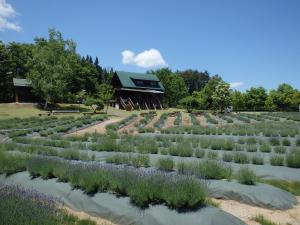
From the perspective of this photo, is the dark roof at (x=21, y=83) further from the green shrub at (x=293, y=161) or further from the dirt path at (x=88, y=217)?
the dirt path at (x=88, y=217)

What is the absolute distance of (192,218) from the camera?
6.43 m

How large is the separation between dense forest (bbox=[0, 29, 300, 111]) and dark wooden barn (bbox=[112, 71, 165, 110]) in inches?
158

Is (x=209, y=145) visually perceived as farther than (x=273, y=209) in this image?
Yes

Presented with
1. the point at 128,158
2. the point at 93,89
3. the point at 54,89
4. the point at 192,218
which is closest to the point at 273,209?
the point at 192,218

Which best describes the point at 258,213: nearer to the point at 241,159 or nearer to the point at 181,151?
the point at 241,159

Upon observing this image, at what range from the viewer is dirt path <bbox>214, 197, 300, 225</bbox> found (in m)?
7.16

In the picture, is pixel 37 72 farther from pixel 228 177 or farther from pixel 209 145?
pixel 228 177

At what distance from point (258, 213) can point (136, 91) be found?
170 feet

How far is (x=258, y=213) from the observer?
7.50 meters

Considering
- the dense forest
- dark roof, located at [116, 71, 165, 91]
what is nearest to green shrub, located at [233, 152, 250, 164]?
the dense forest

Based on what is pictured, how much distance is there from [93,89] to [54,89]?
18.3 m

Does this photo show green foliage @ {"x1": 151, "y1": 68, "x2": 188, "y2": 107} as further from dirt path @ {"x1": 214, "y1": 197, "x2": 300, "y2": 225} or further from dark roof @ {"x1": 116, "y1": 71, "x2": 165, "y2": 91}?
dirt path @ {"x1": 214, "y1": 197, "x2": 300, "y2": 225}

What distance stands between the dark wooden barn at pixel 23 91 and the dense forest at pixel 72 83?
1.64 meters

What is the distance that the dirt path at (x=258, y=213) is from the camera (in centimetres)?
716
